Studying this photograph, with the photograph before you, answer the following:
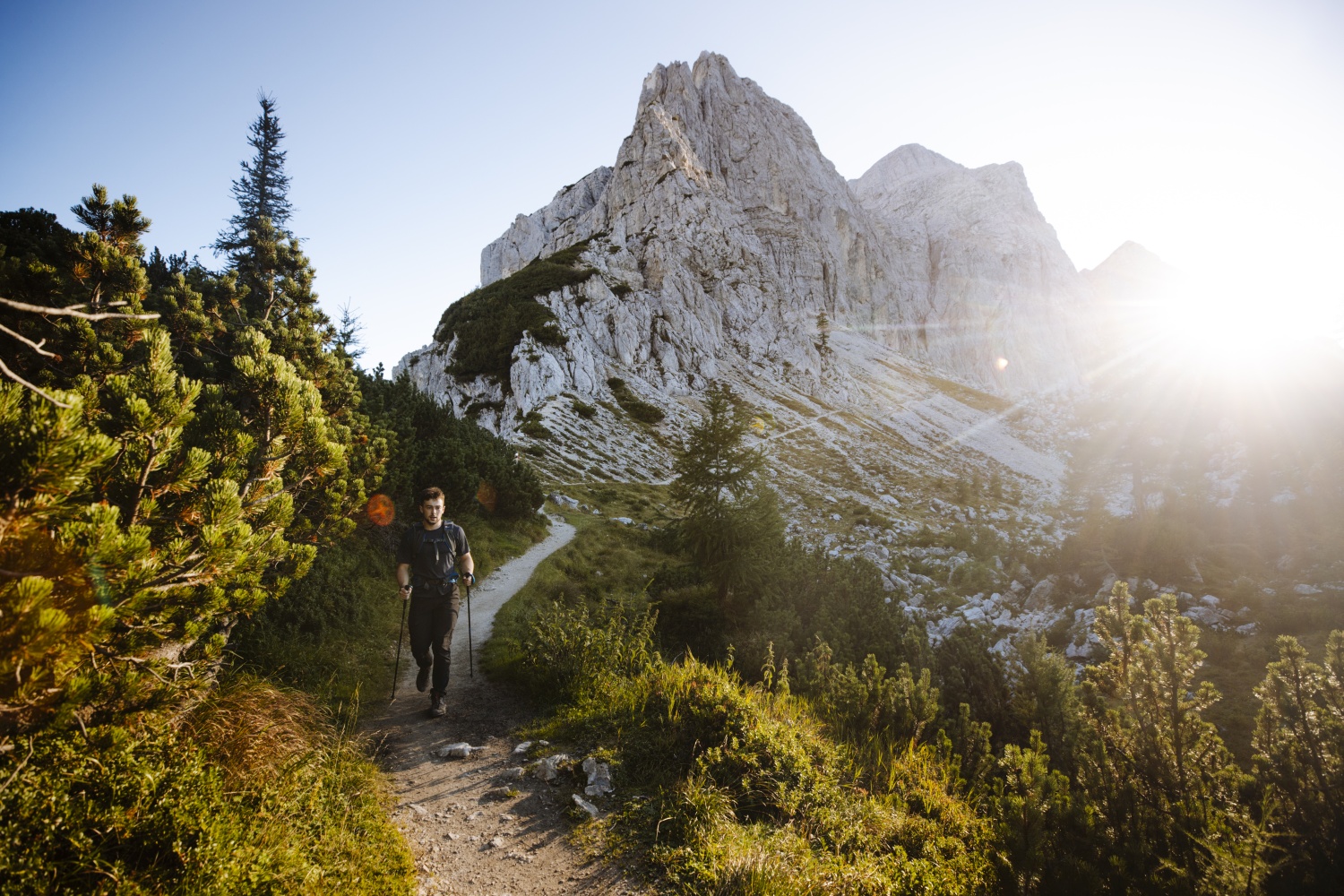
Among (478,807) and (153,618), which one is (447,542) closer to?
(478,807)

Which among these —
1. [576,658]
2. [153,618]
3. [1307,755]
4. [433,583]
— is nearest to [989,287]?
[1307,755]

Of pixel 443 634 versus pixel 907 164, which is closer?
pixel 443 634

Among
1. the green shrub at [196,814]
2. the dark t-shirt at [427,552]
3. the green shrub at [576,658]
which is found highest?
the dark t-shirt at [427,552]

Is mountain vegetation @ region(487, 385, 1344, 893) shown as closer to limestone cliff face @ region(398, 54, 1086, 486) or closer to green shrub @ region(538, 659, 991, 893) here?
green shrub @ region(538, 659, 991, 893)

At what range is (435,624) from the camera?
21.2 ft

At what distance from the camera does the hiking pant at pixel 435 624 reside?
20.7 ft

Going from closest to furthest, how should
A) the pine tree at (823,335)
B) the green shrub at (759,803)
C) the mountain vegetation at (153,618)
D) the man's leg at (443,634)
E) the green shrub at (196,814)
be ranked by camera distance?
the mountain vegetation at (153,618) < the green shrub at (196,814) < the green shrub at (759,803) < the man's leg at (443,634) < the pine tree at (823,335)

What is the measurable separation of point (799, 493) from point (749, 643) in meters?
24.3

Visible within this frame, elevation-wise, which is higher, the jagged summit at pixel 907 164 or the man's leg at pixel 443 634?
the jagged summit at pixel 907 164

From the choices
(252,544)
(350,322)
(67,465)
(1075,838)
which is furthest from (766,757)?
(350,322)

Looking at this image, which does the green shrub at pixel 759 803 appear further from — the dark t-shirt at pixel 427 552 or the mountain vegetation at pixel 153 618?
the dark t-shirt at pixel 427 552

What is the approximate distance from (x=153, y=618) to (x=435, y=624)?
11.6 feet

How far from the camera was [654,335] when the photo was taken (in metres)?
54.4

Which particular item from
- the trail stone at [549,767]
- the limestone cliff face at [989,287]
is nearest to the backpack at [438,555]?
the trail stone at [549,767]
